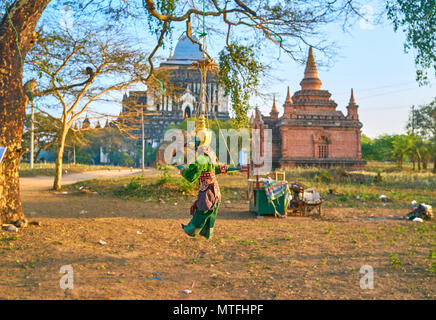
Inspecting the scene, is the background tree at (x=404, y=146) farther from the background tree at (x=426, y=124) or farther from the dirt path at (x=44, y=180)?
the dirt path at (x=44, y=180)

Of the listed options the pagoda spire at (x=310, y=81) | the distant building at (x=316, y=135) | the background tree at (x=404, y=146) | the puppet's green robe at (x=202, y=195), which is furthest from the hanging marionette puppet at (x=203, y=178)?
the background tree at (x=404, y=146)

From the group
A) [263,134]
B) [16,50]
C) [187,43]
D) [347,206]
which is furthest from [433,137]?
[187,43]

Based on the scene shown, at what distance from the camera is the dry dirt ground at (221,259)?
3.86 metres

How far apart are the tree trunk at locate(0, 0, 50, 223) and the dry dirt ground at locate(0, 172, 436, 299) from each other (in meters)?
0.73

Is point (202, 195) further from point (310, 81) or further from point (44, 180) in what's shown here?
point (310, 81)

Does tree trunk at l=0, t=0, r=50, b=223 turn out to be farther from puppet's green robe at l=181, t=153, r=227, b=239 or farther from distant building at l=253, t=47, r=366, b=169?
distant building at l=253, t=47, r=366, b=169

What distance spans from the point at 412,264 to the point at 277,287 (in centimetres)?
241

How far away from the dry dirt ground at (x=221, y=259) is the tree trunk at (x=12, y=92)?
28.7 inches

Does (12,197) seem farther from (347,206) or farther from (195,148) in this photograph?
(347,206)

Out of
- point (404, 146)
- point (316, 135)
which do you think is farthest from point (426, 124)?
point (316, 135)

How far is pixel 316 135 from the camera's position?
25.6 m

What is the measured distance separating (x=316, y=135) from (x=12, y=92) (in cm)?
2232

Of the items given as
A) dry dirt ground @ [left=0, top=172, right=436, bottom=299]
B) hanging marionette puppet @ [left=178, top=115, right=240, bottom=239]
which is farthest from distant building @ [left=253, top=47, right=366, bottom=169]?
hanging marionette puppet @ [left=178, top=115, right=240, bottom=239]

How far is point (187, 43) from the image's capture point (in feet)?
176
